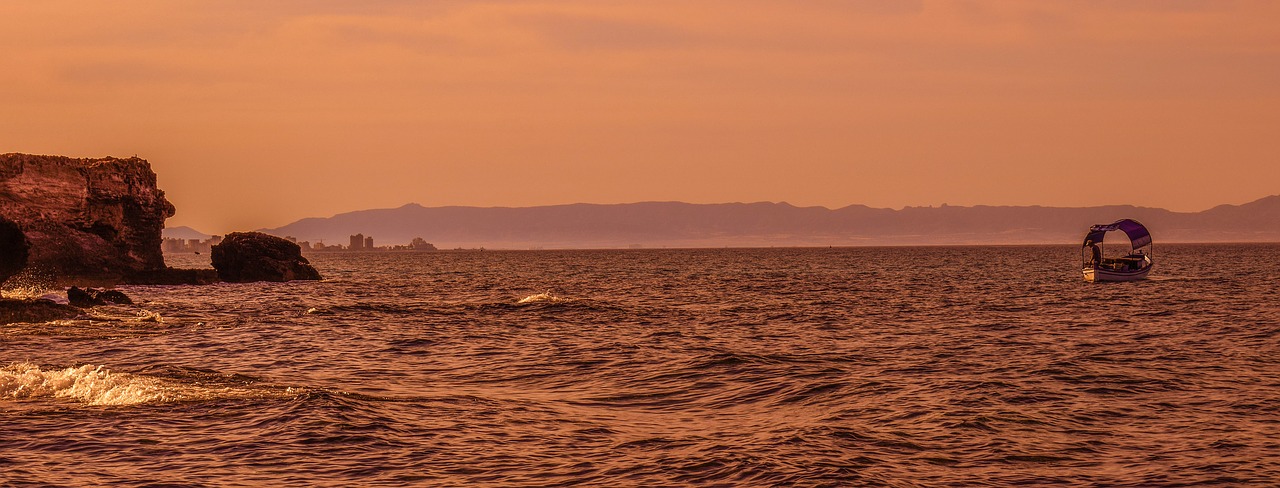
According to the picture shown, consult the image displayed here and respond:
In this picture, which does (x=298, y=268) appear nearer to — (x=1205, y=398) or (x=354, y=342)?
(x=354, y=342)

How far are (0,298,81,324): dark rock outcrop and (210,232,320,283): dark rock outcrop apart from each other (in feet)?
128

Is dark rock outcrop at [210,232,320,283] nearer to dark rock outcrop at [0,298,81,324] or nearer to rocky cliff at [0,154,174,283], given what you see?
rocky cliff at [0,154,174,283]

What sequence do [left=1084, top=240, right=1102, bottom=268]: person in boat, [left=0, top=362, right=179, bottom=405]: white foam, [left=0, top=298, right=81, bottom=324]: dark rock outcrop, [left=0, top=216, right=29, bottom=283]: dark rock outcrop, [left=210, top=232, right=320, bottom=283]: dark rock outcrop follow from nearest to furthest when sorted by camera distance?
1. [left=0, top=362, right=179, bottom=405]: white foam
2. [left=0, top=298, right=81, bottom=324]: dark rock outcrop
3. [left=0, top=216, right=29, bottom=283]: dark rock outcrop
4. [left=1084, top=240, right=1102, bottom=268]: person in boat
5. [left=210, top=232, right=320, bottom=283]: dark rock outcrop

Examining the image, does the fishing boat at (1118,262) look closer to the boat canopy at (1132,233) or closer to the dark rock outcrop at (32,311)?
the boat canopy at (1132,233)

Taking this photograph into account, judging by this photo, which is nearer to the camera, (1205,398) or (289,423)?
(289,423)

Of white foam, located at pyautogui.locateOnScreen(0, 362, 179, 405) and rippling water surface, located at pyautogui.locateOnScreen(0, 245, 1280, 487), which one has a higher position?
white foam, located at pyautogui.locateOnScreen(0, 362, 179, 405)

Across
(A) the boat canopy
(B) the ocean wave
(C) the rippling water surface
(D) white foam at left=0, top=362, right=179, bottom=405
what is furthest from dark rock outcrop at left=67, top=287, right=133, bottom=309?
(A) the boat canopy

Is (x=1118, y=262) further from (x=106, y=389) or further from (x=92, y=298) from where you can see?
(x=106, y=389)

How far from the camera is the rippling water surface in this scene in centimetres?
1463

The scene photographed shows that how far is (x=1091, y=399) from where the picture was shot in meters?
20.8

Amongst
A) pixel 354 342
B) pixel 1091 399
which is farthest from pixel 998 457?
pixel 354 342

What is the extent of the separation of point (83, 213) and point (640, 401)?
2343 inches

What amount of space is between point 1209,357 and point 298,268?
72.5 meters

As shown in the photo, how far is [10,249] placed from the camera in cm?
4875
